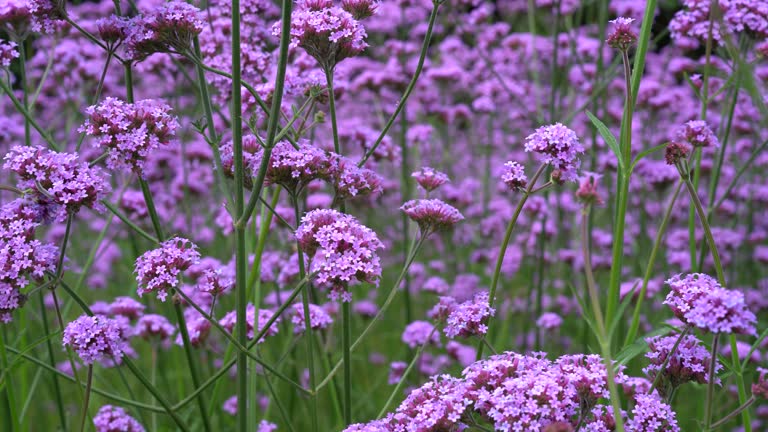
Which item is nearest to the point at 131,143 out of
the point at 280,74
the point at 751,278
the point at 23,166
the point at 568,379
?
the point at 23,166

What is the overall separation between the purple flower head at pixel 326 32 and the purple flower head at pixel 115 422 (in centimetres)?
130

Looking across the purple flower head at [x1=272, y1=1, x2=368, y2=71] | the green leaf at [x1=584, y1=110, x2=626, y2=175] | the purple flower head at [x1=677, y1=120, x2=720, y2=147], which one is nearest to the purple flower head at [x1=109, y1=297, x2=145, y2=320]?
the purple flower head at [x1=272, y1=1, x2=368, y2=71]

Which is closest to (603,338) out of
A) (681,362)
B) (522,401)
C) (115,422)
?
(522,401)

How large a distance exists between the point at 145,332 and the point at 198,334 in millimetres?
359

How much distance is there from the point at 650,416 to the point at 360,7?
1.25 m

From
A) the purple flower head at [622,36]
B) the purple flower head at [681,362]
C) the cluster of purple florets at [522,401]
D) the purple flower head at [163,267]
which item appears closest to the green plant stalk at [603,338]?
the cluster of purple florets at [522,401]

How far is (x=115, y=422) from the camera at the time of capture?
239 cm

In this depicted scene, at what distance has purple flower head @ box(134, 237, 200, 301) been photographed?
1.73 meters

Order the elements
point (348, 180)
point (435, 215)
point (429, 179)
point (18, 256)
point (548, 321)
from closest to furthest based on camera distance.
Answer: point (18, 256) < point (348, 180) < point (435, 215) < point (429, 179) < point (548, 321)

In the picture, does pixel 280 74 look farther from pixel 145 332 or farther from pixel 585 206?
pixel 145 332

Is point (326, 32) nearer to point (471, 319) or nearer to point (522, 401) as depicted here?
point (471, 319)

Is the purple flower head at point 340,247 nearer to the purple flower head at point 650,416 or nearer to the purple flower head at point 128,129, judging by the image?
the purple flower head at point 128,129

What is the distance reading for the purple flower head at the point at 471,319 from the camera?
188 cm

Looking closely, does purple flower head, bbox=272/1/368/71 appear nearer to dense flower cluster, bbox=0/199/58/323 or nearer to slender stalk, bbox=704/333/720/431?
dense flower cluster, bbox=0/199/58/323
